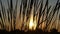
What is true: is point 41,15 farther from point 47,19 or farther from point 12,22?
point 12,22

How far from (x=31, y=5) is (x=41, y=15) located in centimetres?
28

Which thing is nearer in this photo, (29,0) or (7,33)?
(29,0)

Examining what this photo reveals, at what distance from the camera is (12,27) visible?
2.71m

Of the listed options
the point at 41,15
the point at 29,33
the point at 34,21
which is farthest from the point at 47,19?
the point at 29,33

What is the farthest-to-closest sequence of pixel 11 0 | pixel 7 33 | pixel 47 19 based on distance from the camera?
pixel 7 33, pixel 47 19, pixel 11 0

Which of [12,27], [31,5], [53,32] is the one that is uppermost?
[31,5]

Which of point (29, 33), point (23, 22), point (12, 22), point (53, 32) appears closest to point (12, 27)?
point (12, 22)

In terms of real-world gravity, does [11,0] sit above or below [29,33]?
above

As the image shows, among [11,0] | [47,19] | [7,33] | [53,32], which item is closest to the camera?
[11,0]

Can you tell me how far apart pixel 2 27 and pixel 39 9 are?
0.84 meters

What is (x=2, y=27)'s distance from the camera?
9.23 feet

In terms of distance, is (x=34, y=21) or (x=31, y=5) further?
(x=34, y=21)

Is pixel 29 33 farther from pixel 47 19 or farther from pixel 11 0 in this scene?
pixel 11 0

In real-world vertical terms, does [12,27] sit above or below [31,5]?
below
